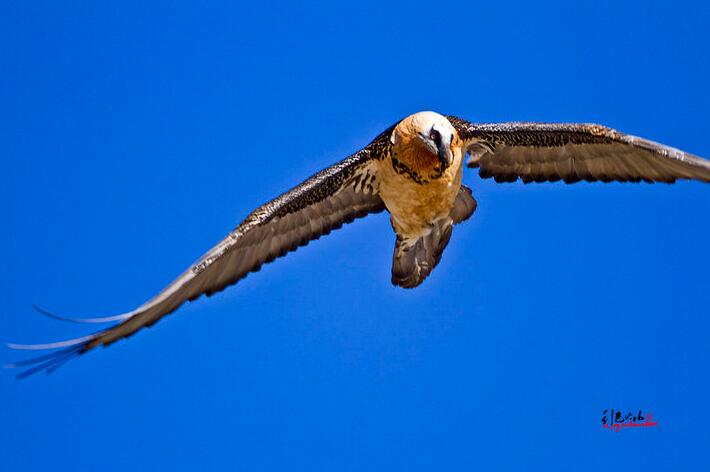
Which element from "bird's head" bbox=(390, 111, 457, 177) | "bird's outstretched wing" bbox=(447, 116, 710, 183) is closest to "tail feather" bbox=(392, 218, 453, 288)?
"bird's outstretched wing" bbox=(447, 116, 710, 183)

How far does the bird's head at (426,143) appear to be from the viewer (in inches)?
471

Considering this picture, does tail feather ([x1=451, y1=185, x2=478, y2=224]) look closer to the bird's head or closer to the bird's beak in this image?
the bird's head

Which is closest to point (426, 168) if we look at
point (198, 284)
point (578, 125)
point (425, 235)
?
point (425, 235)

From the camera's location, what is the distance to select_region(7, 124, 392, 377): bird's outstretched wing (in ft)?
38.9

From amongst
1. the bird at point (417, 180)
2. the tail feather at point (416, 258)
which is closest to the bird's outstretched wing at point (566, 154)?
the bird at point (417, 180)

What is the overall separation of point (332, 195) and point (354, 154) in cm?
81

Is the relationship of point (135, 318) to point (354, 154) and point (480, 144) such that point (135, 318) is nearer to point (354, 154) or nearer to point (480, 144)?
point (354, 154)

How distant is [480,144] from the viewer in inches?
522

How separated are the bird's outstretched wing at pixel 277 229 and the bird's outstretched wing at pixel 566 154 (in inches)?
56.9

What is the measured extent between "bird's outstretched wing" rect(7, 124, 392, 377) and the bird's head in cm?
40

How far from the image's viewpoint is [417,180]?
12250 mm

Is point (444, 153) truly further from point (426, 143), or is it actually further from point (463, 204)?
point (463, 204)

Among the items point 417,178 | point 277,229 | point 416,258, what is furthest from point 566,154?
point 277,229

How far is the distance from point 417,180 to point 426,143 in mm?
534
